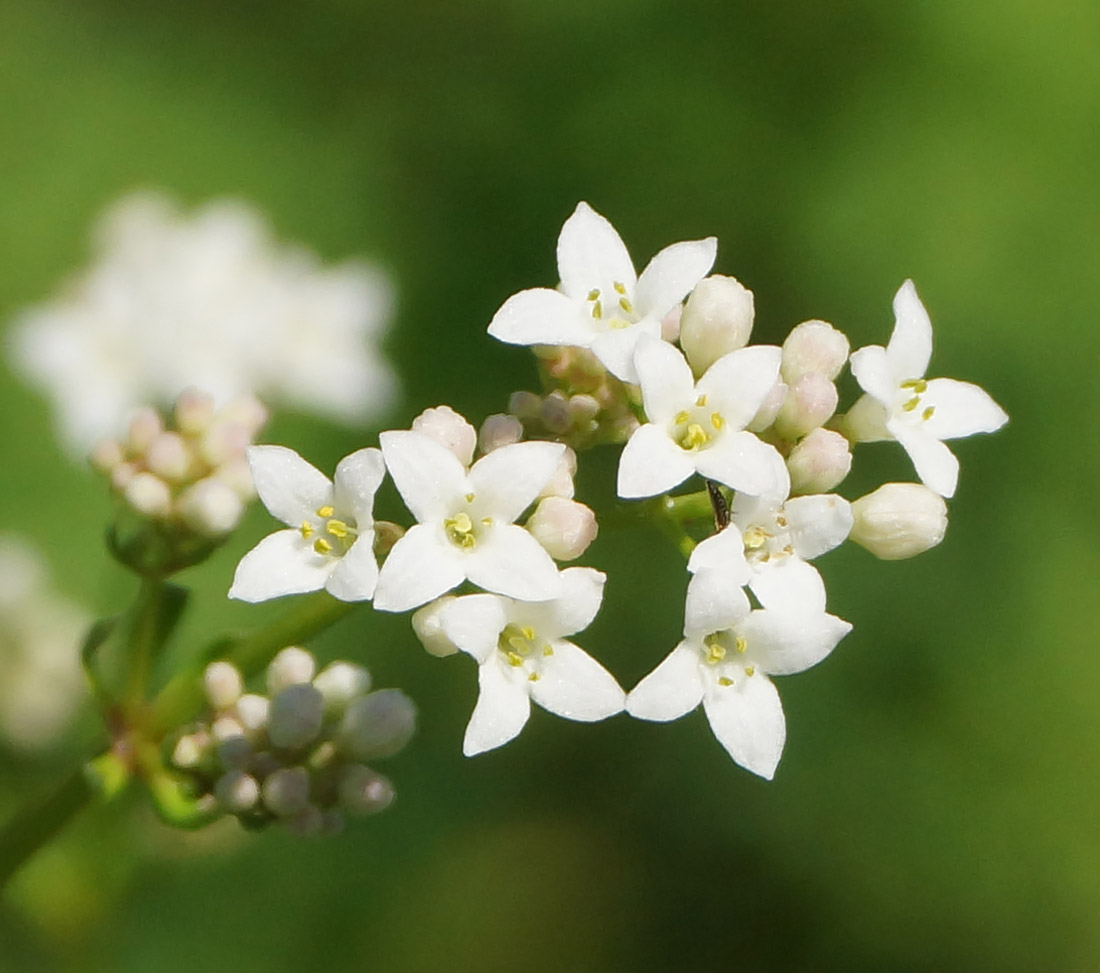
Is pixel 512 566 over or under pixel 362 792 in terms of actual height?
over

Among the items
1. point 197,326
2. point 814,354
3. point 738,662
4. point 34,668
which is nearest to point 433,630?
point 738,662

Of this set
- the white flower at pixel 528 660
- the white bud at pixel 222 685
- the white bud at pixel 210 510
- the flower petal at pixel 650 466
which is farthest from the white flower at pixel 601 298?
the white bud at pixel 222 685

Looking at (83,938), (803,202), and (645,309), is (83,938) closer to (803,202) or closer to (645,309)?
(645,309)

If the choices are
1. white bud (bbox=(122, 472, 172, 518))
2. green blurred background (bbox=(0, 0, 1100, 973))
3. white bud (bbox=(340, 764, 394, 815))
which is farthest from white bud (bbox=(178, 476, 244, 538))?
green blurred background (bbox=(0, 0, 1100, 973))

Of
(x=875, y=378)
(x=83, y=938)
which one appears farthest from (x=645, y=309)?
(x=83, y=938)

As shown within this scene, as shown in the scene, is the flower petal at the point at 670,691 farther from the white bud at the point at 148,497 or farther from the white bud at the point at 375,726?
the white bud at the point at 148,497

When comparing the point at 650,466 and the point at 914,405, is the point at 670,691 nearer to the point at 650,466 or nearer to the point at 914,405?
the point at 650,466
